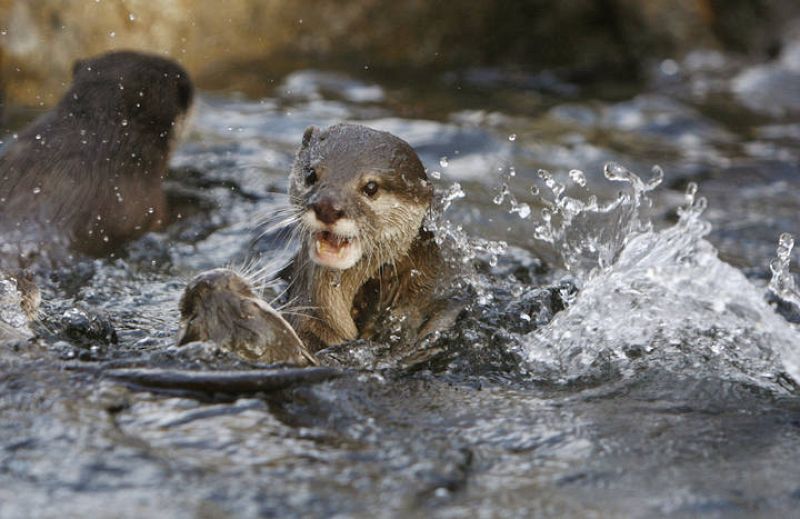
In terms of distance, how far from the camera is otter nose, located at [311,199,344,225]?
9.55ft

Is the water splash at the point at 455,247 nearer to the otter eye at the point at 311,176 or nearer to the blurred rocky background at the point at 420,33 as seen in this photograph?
the otter eye at the point at 311,176

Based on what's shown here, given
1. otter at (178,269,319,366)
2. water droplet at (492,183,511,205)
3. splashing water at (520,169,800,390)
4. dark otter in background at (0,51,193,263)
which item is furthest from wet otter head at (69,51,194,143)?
splashing water at (520,169,800,390)

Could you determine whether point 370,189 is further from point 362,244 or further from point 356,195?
point 362,244

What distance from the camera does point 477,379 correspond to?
2904mm

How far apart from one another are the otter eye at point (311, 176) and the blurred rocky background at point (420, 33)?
2.89m

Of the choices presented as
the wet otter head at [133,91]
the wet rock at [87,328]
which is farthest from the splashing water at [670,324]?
the wet otter head at [133,91]

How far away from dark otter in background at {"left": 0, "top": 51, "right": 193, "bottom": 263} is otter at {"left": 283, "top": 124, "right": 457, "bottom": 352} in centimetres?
93

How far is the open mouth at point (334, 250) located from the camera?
294cm

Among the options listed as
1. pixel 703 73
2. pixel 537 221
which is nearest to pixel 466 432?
pixel 537 221

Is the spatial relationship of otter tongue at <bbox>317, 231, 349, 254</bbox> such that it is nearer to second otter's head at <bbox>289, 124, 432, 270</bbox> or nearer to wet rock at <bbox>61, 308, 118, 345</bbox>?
second otter's head at <bbox>289, 124, 432, 270</bbox>

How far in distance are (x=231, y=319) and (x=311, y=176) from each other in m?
0.62

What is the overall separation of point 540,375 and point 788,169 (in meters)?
2.98

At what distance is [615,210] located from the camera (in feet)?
13.3

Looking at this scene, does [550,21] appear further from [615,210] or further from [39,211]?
[39,211]
